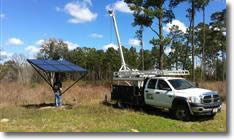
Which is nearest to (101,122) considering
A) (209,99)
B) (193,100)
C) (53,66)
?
(193,100)

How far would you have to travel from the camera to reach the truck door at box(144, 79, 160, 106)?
1188cm

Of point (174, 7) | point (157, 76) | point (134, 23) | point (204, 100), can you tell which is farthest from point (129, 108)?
point (174, 7)

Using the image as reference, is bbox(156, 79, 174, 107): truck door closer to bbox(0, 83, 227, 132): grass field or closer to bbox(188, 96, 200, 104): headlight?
bbox(0, 83, 227, 132): grass field

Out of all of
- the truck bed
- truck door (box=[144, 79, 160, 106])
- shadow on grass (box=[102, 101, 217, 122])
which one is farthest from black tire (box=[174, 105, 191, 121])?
the truck bed

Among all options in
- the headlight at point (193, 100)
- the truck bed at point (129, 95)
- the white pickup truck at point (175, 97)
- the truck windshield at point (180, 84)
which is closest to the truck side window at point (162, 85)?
the white pickup truck at point (175, 97)

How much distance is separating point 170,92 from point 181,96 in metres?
0.65

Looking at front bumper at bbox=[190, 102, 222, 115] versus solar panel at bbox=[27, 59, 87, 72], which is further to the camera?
solar panel at bbox=[27, 59, 87, 72]

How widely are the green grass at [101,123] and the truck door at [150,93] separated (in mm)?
754

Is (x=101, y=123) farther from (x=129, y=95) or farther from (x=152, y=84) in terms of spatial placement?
(x=129, y=95)

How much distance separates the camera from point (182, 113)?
1043cm

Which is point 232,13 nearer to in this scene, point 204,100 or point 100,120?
point 204,100

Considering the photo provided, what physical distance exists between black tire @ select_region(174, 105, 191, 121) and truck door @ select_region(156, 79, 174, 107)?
44 centimetres

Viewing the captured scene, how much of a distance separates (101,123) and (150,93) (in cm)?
329

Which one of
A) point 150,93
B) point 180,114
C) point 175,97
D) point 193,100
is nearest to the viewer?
point 193,100
